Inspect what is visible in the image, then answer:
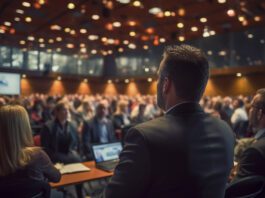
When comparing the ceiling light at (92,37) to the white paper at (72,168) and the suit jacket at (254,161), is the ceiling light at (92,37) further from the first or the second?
the suit jacket at (254,161)

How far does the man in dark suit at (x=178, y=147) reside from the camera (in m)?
0.94

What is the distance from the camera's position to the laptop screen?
3224 millimetres

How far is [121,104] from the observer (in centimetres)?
738

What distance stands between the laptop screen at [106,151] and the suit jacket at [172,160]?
2.25 m

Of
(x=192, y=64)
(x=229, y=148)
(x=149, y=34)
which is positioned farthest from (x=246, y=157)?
(x=149, y=34)

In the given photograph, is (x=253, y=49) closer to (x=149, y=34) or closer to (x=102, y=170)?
(x=149, y=34)

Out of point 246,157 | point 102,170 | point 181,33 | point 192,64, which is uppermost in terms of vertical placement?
point 181,33

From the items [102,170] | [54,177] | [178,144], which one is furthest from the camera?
[102,170]

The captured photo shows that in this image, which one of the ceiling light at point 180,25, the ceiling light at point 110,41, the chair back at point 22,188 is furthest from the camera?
the ceiling light at point 110,41

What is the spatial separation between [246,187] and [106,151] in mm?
1717

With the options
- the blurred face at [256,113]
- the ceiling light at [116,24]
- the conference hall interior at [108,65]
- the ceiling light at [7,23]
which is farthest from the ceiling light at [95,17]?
the blurred face at [256,113]

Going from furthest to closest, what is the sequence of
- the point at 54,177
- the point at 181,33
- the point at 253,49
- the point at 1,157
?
the point at 181,33
the point at 253,49
the point at 54,177
the point at 1,157

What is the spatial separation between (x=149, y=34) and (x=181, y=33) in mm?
1496

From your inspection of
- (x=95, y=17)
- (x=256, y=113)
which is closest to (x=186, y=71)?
(x=256, y=113)
